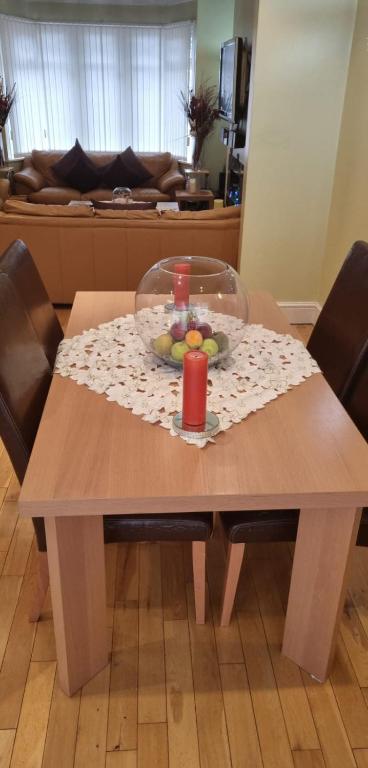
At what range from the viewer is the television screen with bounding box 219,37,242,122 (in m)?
5.05

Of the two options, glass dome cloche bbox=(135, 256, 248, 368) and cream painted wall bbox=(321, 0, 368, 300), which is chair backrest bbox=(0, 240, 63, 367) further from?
cream painted wall bbox=(321, 0, 368, 300)

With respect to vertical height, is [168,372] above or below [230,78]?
below

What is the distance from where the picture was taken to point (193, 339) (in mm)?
1626

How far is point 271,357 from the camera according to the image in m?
1.83

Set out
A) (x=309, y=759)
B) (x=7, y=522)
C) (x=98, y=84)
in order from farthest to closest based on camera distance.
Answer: (x=98, y=84)
(x=7, y=522)
(x=309, y=759)

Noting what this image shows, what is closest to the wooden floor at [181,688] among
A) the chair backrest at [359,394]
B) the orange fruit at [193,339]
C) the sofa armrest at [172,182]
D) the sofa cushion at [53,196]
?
the chair backrest at [359,394]

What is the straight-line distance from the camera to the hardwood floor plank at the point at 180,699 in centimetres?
144

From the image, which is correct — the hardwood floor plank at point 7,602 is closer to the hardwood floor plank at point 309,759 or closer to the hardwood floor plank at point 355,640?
the hardwood floor plank at point 309,759

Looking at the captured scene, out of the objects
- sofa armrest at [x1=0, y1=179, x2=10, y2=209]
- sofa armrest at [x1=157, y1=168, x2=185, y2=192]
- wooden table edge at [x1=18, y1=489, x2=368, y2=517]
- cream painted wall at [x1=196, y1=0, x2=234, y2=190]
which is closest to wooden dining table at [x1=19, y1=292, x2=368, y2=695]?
wooden table edge at [x1=18, y1=489, x2=368, y2=517]

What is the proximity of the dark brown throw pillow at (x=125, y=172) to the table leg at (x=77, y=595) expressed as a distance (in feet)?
21.0

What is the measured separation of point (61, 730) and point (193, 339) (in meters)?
1.05

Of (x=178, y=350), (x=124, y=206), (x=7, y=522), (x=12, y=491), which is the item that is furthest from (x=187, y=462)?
(x=124, y=206)

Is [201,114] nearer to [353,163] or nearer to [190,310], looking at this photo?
[353,163]

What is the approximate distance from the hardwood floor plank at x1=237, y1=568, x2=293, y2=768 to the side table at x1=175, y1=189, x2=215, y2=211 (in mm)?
5083
